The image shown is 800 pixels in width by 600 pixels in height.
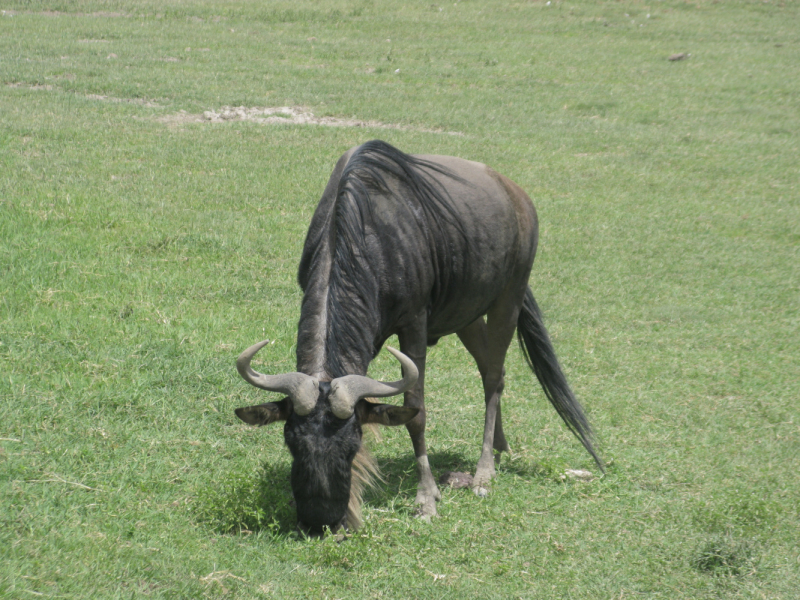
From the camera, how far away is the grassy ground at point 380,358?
15.2 ft

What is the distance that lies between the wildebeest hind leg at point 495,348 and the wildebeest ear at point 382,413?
1632mm

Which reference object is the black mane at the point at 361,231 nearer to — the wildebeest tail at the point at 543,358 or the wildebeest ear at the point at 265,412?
the wildebeest ear at the point at 265,412

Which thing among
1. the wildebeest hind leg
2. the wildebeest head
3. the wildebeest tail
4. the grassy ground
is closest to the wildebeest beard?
the wildebeest head

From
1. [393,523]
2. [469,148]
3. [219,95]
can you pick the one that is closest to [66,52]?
[219,95]

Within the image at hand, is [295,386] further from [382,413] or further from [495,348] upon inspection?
[495,348]

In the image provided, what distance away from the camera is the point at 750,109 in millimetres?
20094

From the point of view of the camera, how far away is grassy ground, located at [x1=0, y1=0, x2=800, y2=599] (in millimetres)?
4625

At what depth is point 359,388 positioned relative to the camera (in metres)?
4.51

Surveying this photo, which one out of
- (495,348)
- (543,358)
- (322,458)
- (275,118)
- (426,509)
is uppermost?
(275,118)

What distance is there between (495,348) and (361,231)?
1.85m

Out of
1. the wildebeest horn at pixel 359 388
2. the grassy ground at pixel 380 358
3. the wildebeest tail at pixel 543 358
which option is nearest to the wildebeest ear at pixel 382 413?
the wildebeest horn at pixel 359 388

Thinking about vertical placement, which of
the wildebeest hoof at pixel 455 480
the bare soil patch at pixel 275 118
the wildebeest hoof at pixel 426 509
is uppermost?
the bare soil patch at pixel 275 118

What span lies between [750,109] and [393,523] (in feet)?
60.1

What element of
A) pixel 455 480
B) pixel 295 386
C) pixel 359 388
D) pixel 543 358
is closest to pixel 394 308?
pixel 359 388
